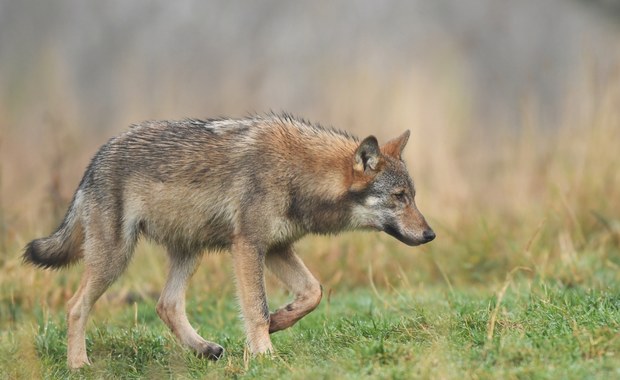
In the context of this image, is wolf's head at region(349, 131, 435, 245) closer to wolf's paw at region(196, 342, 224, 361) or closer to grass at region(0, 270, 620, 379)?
grass at region(0, 270, 620, 379)

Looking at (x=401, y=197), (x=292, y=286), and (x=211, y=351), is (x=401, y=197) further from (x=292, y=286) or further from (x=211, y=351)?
(x=211, y=351)

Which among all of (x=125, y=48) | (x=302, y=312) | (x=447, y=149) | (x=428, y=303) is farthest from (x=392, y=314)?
(x=125, y=48)

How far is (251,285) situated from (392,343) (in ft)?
4.67

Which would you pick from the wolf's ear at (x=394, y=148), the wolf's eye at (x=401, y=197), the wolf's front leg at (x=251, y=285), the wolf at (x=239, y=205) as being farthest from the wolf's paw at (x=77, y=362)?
the wolf's ear at (x=394, y=148)

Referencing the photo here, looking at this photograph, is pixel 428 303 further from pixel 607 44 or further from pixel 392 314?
pixel 607 44

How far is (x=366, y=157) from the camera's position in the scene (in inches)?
287

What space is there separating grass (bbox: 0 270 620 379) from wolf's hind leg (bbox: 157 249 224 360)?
13cm

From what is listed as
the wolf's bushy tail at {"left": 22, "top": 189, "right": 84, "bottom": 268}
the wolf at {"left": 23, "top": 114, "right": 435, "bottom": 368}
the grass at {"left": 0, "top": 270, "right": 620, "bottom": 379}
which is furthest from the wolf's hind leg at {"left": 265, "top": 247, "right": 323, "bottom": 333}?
the wolf's bushy tail at {"left": 22, "top": 189, "right": 84, "bottom": 268}

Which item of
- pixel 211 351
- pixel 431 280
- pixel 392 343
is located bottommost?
pixel 431 280

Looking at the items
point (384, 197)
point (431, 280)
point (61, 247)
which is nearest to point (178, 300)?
point (61, 247)

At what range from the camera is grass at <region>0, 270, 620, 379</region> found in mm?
5527

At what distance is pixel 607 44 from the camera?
47.7 ft

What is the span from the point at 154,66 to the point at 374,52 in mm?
6061

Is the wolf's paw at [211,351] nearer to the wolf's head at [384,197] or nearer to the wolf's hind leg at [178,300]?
the wolf's hind leg at [178,300]
